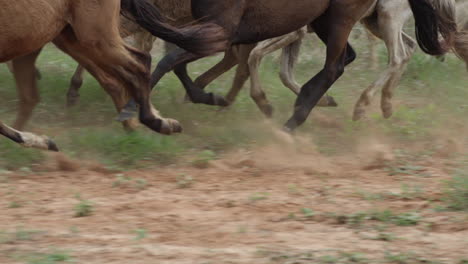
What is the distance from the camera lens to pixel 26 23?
603cm

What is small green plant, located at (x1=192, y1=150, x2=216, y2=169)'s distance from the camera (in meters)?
7.05

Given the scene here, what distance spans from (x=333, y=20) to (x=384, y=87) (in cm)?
171

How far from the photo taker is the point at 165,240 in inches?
193

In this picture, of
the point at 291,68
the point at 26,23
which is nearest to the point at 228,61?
the point at 291,68

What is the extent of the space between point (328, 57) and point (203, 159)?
1713 millimetres

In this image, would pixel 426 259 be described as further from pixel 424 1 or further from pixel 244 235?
pixel 424 1

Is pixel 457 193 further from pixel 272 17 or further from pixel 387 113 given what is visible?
pixel 387 113

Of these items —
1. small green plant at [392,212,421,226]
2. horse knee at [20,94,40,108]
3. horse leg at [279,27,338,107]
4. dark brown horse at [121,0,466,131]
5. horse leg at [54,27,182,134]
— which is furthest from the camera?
horse leg at [279,27,338,107]

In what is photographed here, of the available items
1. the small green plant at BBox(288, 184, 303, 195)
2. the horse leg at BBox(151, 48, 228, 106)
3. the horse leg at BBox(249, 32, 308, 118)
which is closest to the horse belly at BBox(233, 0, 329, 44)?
the horse leg at BBox(151, 48, 228, 106)

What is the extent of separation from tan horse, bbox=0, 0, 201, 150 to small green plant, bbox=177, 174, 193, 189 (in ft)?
1.65

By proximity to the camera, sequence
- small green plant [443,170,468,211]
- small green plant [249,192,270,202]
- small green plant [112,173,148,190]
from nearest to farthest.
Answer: small green plant [443,170,468,211]
small green plant [249,192,270,202]
small green plant [112,173,148,190]

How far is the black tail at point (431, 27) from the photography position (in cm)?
858

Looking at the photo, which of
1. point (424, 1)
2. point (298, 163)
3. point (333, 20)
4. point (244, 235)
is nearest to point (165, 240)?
point (244, 235)

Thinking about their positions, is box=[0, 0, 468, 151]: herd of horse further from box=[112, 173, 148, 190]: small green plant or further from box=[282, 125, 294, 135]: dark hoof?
box=[112, 173, 148, 190]: small green plant
